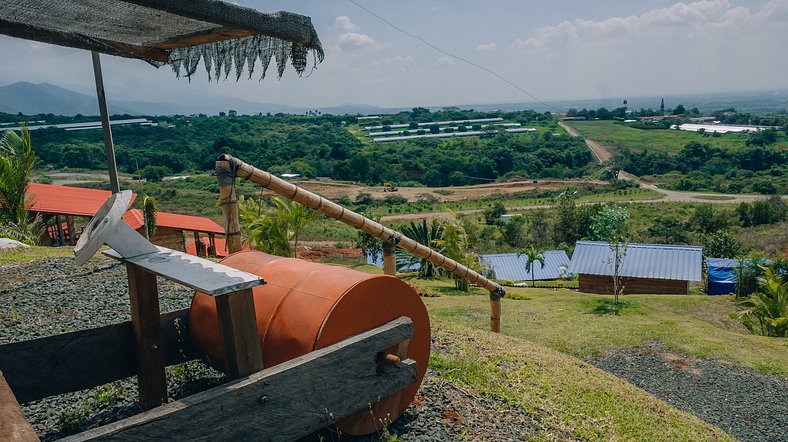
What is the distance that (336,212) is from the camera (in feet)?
29.7

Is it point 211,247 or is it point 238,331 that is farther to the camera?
point 211,247

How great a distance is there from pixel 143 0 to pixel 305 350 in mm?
2222

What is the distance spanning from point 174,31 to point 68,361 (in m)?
2.43

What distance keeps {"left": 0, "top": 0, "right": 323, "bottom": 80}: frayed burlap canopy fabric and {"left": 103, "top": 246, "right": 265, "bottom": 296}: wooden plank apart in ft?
4.35

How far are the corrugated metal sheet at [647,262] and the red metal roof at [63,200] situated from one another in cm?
1803

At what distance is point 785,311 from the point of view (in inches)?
568

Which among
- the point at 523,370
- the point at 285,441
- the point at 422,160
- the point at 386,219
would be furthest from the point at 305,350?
the point at 422,160

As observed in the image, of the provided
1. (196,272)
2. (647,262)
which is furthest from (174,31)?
(647,262)

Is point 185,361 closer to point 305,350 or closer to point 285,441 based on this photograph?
point 305,350

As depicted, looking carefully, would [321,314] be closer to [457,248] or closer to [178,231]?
[457,248]

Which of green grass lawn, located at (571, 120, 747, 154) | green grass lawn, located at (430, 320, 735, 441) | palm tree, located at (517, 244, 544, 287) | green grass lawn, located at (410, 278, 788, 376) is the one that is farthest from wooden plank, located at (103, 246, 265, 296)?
green grass lawn, located at (571, 120, 747, 154)

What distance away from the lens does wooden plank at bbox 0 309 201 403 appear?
3773 mm

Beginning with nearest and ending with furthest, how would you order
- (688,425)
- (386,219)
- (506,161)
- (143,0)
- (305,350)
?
(143,0)
(305,350)
(688,425)
(386,219)
(506,161)

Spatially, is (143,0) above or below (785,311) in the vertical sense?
above
